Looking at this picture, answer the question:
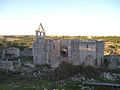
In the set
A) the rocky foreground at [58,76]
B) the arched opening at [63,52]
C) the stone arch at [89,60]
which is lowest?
the rocky foreground at [58,76]

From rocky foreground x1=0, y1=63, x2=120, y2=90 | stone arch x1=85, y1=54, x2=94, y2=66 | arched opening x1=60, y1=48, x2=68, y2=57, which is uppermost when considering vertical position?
arched opening x1=60, y1=48, x2=68, y2=57

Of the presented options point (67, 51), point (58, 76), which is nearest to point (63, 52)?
point (67, 51)

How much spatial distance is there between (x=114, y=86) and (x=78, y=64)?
26.2ft

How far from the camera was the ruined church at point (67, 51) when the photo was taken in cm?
2955

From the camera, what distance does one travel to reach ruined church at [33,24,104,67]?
1163 inches

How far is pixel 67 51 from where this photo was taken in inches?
1244

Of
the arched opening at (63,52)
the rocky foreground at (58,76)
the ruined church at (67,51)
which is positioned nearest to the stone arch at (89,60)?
the ruined church at (67,51)

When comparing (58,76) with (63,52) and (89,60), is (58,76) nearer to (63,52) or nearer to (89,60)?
(89,60)

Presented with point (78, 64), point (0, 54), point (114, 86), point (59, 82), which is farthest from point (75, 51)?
point (0, 54)

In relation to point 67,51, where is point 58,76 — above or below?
below

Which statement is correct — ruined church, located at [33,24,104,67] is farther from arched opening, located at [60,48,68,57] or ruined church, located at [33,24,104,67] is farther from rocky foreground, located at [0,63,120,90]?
rocky foreground, located at [0,63,120,90]

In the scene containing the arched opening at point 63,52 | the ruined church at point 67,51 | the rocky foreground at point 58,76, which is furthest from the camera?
the arched opening at point 63,52

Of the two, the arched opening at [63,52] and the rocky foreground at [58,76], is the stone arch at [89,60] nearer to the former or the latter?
the rocky foreground at [58,76]

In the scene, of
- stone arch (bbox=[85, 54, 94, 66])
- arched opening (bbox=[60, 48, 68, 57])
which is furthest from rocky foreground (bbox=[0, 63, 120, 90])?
arched opening (bbox=[60, 48, 68, 57])
